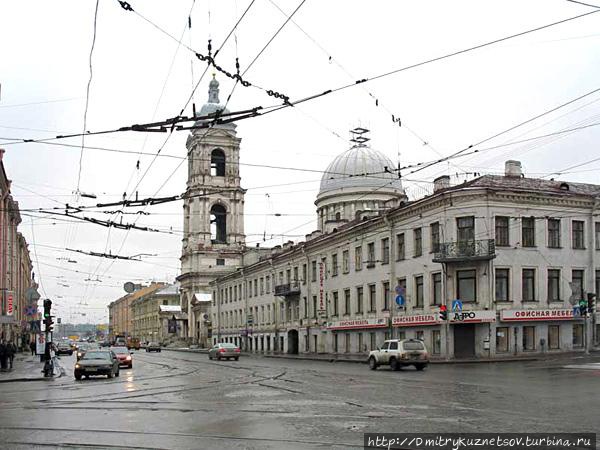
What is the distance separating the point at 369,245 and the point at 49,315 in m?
26.0

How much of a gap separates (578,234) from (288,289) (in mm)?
28684

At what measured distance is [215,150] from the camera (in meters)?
112

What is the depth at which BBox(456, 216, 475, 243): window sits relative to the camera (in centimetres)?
4544

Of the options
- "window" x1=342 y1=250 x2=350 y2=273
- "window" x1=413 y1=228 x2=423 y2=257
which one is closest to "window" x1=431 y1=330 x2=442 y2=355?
"window" x1=413 y1=228 x2=423 y2=257

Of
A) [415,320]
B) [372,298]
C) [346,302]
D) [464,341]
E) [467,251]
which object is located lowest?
[464,341]

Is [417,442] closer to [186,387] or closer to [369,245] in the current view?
[186,387]

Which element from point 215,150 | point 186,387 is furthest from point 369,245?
point 215,150

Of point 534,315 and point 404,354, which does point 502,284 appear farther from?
point 404,354

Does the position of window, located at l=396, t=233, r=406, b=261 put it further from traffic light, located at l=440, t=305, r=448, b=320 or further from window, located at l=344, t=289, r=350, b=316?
traffic light, located at l=440, t=305, r=448, b=320

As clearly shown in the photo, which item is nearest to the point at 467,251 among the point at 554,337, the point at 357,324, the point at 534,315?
the point at 534,315

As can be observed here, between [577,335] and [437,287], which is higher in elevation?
[437,287]

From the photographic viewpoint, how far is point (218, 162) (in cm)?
11381

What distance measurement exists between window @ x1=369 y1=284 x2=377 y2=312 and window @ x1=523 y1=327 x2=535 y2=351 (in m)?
12.2

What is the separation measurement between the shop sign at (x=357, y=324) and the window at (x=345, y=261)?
4000 mm
